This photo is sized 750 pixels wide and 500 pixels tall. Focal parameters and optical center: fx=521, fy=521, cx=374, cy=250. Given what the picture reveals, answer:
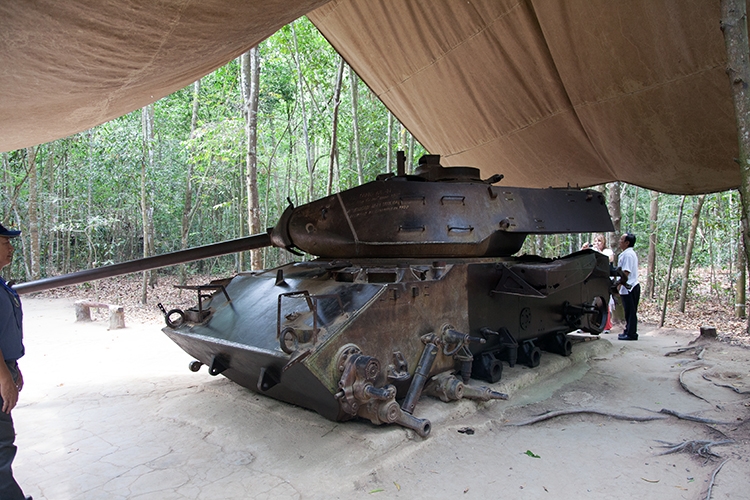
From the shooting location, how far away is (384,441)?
3932mm

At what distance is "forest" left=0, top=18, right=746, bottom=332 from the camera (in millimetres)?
12555

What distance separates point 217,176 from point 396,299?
1521cm

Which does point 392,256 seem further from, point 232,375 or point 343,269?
point 232,375

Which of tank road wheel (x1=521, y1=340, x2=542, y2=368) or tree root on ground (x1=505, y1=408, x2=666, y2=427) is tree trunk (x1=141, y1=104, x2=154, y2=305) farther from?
tree root on ground (x1=505, y1=408, x2=666, y2=427)

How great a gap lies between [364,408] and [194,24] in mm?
2942

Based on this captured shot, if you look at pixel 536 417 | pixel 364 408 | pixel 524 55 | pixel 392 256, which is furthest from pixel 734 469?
pixel 524 55

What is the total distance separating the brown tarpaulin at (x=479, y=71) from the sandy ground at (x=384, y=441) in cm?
259

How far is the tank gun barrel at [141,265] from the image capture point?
5219mm

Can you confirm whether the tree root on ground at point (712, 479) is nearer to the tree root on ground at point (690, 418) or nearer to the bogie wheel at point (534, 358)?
the tree root on ground at point (690, 418)

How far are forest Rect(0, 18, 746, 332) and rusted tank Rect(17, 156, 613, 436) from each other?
6358mm

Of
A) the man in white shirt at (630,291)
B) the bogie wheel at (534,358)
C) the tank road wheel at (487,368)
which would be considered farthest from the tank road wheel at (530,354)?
the man in white shirt at (630,291)

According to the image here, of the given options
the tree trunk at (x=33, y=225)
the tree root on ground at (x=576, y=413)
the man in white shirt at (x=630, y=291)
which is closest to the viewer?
the tree root on ground at (x=576, y=413)

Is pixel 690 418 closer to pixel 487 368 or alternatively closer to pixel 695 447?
pixel 695 447

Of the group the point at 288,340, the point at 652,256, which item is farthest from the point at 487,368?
the point at 652,256
